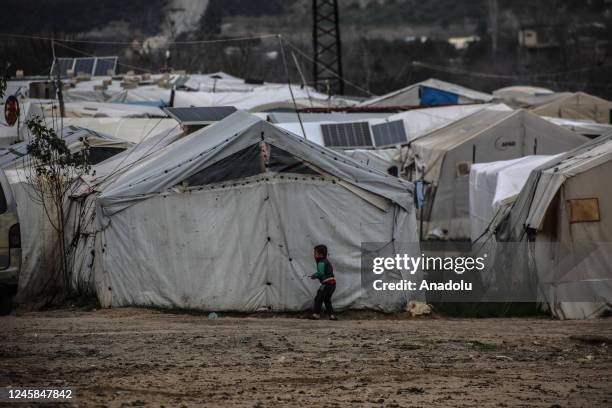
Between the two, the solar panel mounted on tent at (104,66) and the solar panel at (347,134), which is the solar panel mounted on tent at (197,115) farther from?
the solar panel mounted on tent at (104,66)

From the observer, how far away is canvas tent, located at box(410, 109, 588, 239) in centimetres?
2852

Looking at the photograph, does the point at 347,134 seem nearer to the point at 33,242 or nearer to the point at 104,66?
the point at 33,242

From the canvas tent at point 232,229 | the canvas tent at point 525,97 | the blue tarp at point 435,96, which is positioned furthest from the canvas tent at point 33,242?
the blue tarp at point 435,96

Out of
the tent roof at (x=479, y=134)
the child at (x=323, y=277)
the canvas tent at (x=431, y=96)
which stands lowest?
the child at (x=323, y=277)

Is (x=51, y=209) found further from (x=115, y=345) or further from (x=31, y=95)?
(x=31, y=95)

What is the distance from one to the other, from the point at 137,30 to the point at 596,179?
90.1 meters

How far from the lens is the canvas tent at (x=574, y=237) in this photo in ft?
53.6

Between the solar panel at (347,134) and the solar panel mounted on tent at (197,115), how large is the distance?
893 centimetres

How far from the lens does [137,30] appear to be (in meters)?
103

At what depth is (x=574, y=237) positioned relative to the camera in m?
16.7

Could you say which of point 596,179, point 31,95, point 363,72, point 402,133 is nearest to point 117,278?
point 596,179

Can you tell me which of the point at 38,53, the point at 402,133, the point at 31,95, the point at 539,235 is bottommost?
the point at 539,235

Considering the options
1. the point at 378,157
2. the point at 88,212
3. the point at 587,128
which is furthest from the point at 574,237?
the point at 587,128

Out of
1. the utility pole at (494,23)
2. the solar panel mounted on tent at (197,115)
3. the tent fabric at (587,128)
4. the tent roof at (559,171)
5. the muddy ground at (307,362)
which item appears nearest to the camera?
the muddy ground at (307,362)
